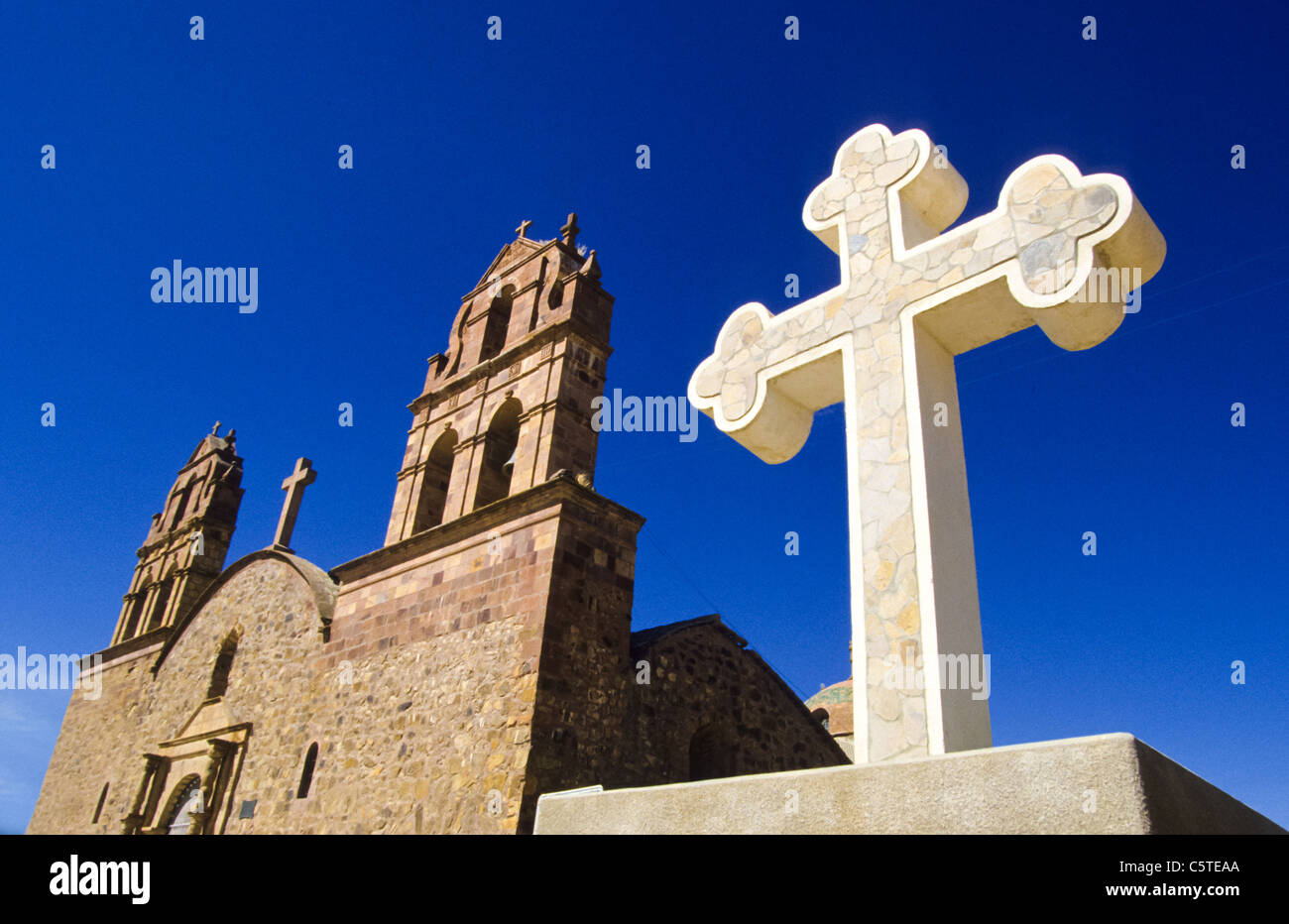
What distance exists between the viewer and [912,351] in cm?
322

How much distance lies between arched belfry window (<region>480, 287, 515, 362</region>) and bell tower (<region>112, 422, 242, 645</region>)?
30.4 ft

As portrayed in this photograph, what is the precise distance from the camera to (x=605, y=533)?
9.20 meters

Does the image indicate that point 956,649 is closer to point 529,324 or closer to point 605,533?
point 605,533

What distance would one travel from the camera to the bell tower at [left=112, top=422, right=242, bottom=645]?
58.1 ft

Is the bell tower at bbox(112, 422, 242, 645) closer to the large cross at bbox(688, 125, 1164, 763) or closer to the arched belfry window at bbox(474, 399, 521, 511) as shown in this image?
the arched belfry window at bbox(474, 399, 521, 511)

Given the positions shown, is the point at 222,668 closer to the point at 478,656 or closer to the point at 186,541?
the point at 186,541

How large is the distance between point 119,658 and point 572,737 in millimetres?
13941

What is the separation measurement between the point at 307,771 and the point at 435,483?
3809 millimetres

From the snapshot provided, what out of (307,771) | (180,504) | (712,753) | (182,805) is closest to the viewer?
(712,753)

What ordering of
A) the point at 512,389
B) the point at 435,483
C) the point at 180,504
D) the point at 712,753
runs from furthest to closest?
the point at 180,504 → the point at 435,483 → the point at 512,389 → the point at 712,753

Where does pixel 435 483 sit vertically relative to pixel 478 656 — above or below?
above

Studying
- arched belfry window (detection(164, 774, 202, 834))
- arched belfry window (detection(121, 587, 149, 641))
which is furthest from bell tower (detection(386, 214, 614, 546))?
arched belfry window (detection(121, 587, 149, 641))

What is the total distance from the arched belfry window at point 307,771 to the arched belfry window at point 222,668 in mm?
4143

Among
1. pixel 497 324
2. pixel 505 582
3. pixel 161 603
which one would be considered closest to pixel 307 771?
pixel 505 582
